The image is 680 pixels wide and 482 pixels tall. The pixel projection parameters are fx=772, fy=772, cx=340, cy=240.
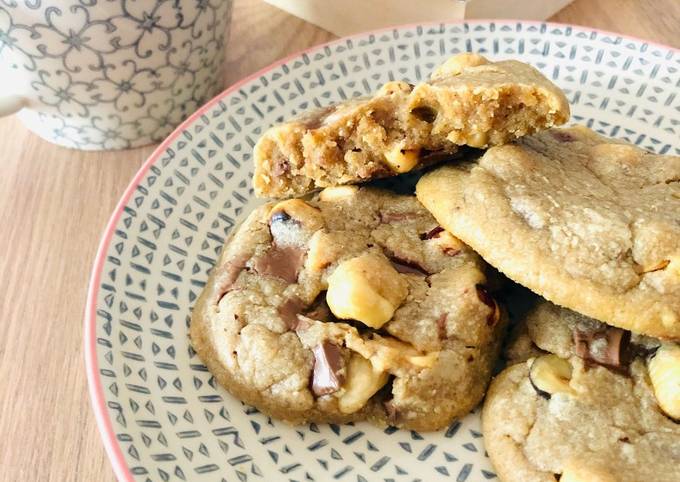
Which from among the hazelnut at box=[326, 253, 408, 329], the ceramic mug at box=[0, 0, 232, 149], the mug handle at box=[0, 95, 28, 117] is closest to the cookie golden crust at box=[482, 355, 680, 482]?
the hazelnut at box=[326, 253, 408, 329]

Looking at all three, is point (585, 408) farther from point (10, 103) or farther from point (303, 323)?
point (10, 103)

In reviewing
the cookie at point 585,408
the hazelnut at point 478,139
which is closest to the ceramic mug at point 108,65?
the hazelnut at point 478,139

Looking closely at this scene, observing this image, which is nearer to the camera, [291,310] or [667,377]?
[667,377]

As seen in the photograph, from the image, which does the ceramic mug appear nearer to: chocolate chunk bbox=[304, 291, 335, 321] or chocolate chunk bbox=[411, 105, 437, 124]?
chocolate chunk bbox=[411, 105, 437, 124]

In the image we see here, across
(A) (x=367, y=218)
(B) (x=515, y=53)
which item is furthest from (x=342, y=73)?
(A) (x=367, y=218)

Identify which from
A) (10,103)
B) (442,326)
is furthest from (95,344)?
(10,103)
